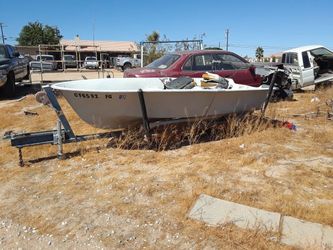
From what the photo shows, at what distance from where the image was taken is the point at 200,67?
8367mm

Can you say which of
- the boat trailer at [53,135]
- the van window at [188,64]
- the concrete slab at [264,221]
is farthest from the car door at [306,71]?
the concrete slab at [264,221]

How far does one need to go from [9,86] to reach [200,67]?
817 cm

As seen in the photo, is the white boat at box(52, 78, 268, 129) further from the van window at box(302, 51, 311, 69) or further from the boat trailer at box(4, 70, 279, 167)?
the van window at box(302, 51, 311, 69)

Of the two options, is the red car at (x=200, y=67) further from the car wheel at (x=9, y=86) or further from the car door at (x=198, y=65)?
the car wheel at (x=9, y=86)

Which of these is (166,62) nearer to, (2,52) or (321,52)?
(321,52)

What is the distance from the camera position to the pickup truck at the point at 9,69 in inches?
464

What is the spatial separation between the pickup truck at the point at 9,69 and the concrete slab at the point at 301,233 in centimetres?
1124

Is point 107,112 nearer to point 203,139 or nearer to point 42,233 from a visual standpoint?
point 203,139

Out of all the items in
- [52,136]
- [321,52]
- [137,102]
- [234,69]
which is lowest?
[52,136]

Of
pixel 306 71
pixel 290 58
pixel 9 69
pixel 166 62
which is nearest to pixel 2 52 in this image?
pixel 9 69

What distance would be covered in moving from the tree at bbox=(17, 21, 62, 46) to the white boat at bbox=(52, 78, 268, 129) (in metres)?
59.7

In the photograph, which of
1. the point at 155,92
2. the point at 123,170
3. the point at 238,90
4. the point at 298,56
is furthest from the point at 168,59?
the point at 298,56

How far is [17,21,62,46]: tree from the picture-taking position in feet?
196

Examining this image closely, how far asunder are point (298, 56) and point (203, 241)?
10225 mm
